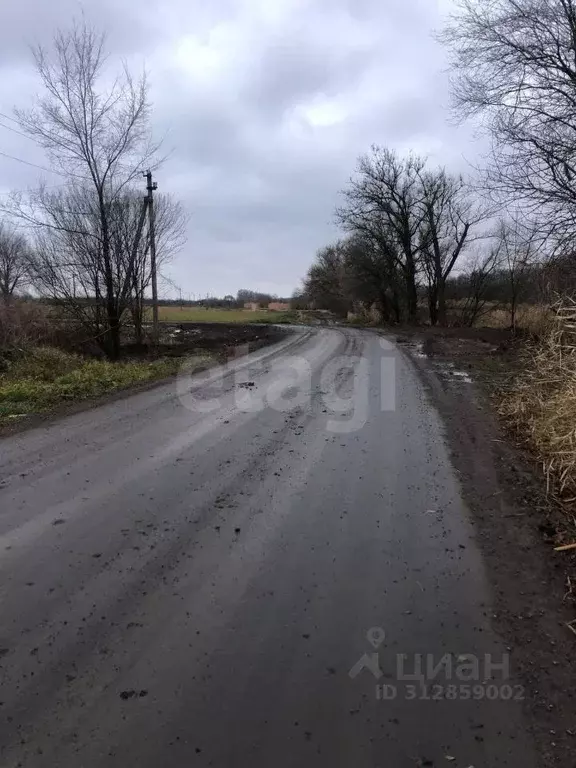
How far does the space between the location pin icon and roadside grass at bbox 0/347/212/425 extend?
21.4ft

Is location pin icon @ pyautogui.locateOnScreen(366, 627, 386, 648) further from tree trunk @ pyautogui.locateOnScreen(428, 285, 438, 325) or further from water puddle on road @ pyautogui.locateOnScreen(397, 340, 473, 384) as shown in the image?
tree trunk @ pyautogui.locateOnScreen(428, 285, 438, 325)

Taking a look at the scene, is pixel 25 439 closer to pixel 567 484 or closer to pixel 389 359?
pixel 567 484

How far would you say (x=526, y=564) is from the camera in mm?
3729

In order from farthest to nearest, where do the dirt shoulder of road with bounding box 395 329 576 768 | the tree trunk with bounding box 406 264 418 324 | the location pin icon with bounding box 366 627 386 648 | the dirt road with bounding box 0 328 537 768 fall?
1. the tree trunk with bounding box 406 264 418 324
2. the location pin icon with bounding box 366 627 386 648
3. the dirt shoulder of road with bounding box 395 329 576 768
4. the dirt road with bounding box 0 328 537 768

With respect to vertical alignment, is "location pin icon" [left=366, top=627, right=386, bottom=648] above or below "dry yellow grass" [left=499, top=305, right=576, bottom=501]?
below

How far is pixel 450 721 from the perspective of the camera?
2.34 meters

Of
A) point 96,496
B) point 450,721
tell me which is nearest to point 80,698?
point 450,721

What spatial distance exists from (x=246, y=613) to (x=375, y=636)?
74cm

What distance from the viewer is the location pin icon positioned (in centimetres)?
284

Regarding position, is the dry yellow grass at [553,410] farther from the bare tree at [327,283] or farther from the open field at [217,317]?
the bare tree at [327,283]

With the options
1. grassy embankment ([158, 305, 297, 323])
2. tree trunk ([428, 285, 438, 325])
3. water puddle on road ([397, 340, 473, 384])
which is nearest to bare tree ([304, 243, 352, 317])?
grassy embankment ([158, 305, 297, 323])

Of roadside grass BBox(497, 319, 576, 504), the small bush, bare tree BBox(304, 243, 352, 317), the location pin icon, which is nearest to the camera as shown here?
the location pin icon

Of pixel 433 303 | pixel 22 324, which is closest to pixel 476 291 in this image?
pixel 433 303

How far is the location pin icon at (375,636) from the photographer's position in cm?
284
